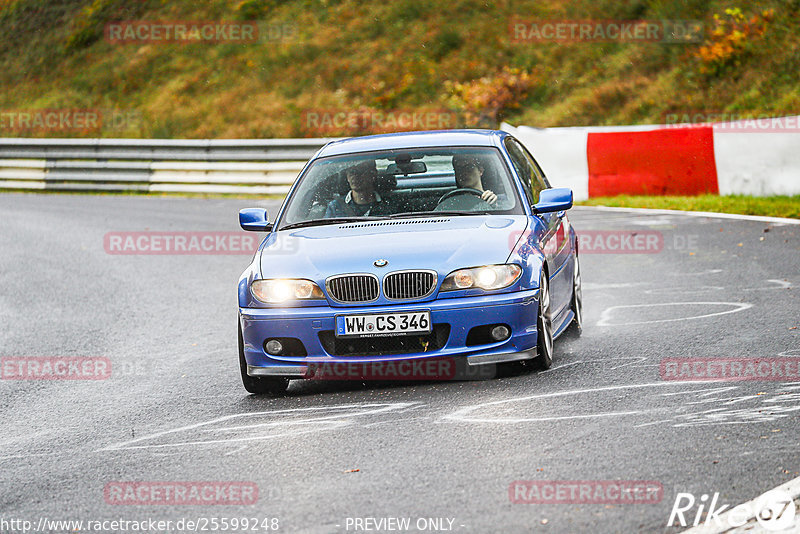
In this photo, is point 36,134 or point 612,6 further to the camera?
point 36,134

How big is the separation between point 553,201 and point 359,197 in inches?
51.5

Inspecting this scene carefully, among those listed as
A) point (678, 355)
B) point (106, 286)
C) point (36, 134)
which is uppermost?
point (678, 355)

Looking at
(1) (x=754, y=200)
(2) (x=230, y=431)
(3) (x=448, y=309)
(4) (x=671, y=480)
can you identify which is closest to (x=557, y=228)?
(3) (x=448, y=309)

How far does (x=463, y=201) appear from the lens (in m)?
7.75

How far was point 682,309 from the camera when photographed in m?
9.33

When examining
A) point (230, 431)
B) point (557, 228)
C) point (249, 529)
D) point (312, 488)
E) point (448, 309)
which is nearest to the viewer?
point (249, 529)

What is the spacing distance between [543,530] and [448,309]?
2.54 metres

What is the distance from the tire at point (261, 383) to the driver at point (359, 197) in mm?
1226

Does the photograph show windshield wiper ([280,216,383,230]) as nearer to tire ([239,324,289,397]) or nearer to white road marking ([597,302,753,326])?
tire ([239,324,289,397])

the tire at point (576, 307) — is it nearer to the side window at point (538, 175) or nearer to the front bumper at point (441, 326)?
the side window at point (538, 175)

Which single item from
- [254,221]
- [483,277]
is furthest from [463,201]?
[254,221]

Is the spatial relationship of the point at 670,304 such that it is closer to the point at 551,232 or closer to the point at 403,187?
the point at 551,232

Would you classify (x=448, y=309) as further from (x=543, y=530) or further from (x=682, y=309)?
(x=682, y=309)

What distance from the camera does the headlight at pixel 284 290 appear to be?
22.2ft
